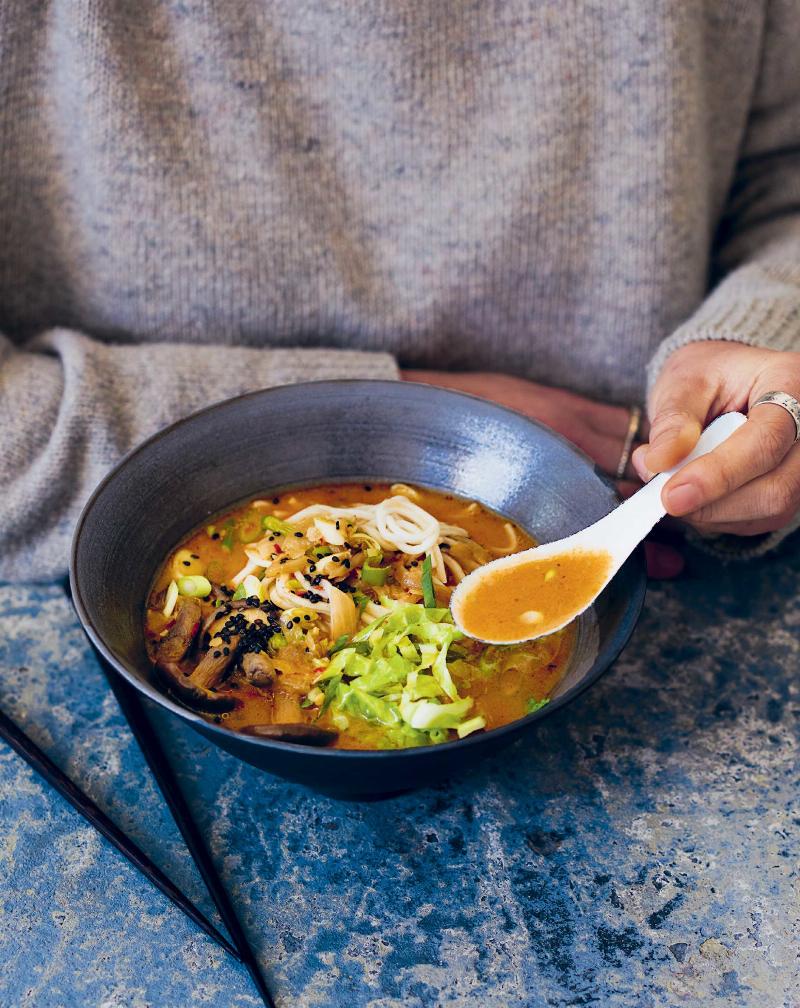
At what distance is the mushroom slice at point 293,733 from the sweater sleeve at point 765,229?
117cm

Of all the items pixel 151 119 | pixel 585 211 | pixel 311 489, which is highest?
pixel 151 119

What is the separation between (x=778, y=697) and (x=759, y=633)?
0.53 feet

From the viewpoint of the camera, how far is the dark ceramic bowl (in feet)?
4.70

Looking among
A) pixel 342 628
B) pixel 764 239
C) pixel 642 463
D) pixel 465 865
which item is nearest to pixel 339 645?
pixel 342 628

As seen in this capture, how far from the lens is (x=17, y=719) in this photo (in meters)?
1.73

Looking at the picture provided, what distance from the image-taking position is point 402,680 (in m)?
1.42

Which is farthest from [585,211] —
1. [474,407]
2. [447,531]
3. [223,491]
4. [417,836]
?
[417,836]

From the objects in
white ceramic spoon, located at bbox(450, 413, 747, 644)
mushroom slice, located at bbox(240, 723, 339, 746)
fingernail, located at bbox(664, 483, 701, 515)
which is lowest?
mushroom slice, located at bbox(240, 723, 339, 746)

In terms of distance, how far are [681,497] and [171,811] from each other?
0.96 metres

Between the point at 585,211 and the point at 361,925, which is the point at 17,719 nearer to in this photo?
the point at 361,925

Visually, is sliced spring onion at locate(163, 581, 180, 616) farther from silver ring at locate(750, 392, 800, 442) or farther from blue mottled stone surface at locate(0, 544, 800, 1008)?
silver ring at locate(750, 392, 800, 442)

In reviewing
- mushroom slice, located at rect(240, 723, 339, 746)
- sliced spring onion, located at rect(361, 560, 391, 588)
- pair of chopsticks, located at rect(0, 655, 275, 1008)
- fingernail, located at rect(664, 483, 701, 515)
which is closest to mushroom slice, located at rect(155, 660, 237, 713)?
mushroom slice, located at rect(240, 723, 339, 746)

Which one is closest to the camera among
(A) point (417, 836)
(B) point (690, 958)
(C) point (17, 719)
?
(B) point (690, 958)

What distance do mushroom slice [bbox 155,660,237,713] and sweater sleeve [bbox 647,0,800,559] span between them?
110 cm
